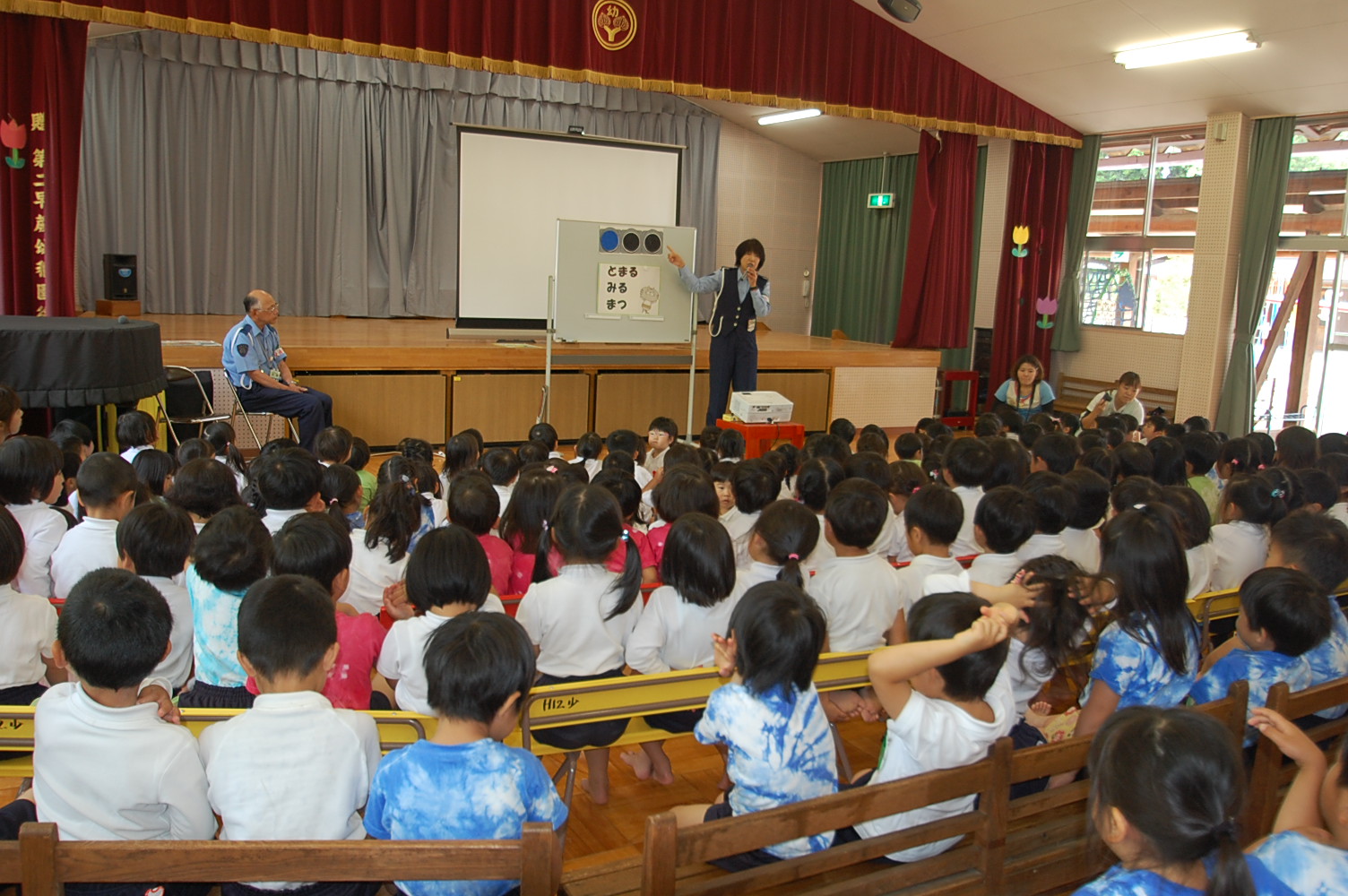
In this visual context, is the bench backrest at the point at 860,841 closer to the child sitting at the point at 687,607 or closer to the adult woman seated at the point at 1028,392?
the child sitting at the point at 687,607

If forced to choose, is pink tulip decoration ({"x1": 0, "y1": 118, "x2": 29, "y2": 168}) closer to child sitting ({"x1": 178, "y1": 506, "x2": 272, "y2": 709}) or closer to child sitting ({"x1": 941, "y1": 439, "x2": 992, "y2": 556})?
child sitting ({"x1": 178, "y1": 506, "x2": 272, "y2": 709})

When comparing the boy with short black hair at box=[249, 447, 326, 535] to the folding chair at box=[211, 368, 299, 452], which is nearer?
the boy with short black hair at box=[249, 447, 326, 535]

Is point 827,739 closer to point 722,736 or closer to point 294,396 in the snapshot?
point 722,736

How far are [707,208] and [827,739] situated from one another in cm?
954

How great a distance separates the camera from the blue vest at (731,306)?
638 centimetres

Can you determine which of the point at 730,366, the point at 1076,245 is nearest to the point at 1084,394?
the point at 1076,245

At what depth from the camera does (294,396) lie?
5.41 meters

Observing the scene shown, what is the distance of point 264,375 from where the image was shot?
5379 millimetres

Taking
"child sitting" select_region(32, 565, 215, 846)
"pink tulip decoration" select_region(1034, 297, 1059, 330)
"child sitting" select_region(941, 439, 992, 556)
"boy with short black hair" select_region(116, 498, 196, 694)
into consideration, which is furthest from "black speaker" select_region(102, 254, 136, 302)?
"pink tulip decoration" select_region(1034, 297, 1059, 330)

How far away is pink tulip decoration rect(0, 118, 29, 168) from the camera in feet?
17.0


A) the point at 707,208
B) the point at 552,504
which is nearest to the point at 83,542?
the point at 552,504

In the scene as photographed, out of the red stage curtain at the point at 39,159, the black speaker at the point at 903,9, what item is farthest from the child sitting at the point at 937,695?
the black speaker at the point at 903,9

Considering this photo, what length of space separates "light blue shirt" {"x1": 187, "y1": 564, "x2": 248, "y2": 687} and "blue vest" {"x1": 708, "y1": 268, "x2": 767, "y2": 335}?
4639 millimetres

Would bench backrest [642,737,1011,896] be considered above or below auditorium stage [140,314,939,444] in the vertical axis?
below
